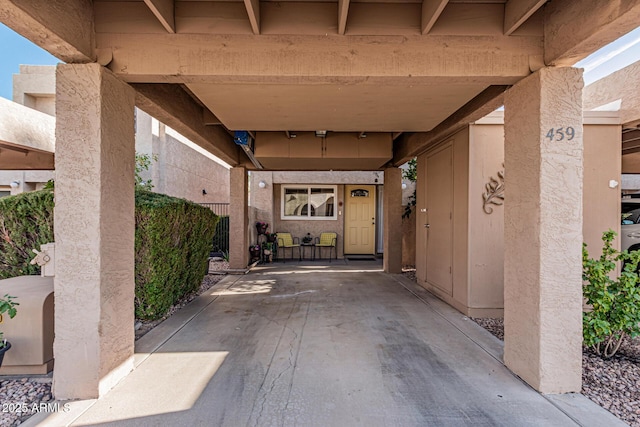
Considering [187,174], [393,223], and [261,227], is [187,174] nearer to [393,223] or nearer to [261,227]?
[261,227]

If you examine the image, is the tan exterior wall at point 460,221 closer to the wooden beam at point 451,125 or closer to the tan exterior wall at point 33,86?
the wooden beam at point 451,125

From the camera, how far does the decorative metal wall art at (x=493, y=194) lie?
13.8 feet

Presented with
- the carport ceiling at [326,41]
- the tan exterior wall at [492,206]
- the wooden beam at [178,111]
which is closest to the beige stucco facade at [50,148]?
the wooden beam at [178,111]

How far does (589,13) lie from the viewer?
2109 millimetres

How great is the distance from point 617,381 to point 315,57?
366 centimetres

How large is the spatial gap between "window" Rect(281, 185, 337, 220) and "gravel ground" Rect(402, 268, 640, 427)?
7.53 meters

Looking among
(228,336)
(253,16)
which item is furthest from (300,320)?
(253,16)

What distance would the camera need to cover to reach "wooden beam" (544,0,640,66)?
6.35 feet

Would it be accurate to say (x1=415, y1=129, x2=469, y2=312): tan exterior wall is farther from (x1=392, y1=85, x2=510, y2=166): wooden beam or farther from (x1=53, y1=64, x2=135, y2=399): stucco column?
(x1=53, y1=64, x2=135, y2=399): stucco column

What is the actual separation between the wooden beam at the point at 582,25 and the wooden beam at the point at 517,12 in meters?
0.22

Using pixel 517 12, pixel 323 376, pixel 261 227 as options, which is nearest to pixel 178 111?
pixel 323 376

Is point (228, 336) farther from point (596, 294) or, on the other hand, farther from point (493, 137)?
point (493, 137)

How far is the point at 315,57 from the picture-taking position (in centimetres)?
253

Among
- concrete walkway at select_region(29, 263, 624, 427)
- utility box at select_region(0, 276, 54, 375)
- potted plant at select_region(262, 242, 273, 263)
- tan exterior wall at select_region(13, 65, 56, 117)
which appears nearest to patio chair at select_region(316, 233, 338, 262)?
potted plant at select_region(262, 242, 273, 263)
